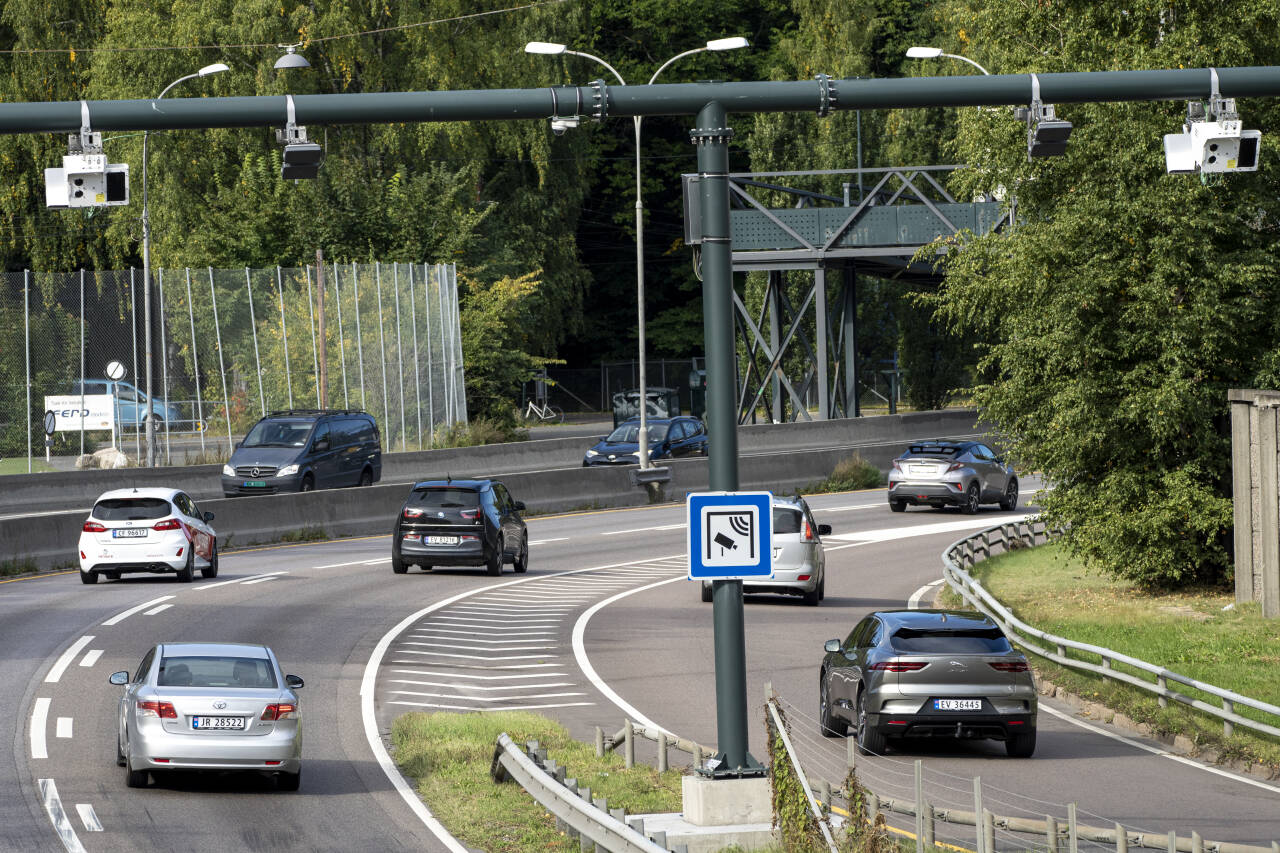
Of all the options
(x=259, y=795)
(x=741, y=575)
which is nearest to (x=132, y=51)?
(x=259, y=795)

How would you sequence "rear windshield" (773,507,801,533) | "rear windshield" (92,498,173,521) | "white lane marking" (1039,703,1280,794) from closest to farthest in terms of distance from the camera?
"white lane marking" (1039,703,1280,794) → "rear windshield" (773,507,801,533) → "rear windshield" (92,498,173,521)

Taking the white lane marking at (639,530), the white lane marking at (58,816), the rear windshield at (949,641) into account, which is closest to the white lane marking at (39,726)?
the white lane marking at (58,816)

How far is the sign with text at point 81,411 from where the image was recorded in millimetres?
41250

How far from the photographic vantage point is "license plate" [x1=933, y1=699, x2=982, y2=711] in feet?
55.8

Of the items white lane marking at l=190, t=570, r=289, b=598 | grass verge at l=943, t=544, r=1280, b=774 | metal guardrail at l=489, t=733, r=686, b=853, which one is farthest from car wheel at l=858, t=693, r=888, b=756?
white lane marking at l=190, t=570, r=289, b=598

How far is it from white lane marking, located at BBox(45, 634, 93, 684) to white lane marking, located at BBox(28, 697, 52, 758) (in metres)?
1.40

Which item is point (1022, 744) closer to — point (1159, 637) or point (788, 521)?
point (1159, 637)

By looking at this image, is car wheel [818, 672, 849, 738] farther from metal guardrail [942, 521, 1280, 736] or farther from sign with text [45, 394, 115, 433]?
sign with text [45, 394, 115, 433]

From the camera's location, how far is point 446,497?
31141 millimetres

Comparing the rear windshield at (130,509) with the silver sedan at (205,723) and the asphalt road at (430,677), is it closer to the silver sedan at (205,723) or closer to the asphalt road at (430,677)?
the asphalt road at (430,677)

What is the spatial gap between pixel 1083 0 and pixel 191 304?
25.5 meters

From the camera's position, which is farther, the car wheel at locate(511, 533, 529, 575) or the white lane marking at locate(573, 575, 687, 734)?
the car wheel at locate(511, 533, 529, 575)

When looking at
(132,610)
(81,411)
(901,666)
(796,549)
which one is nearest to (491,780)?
(901,666)

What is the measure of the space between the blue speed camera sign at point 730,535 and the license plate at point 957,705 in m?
5.73
